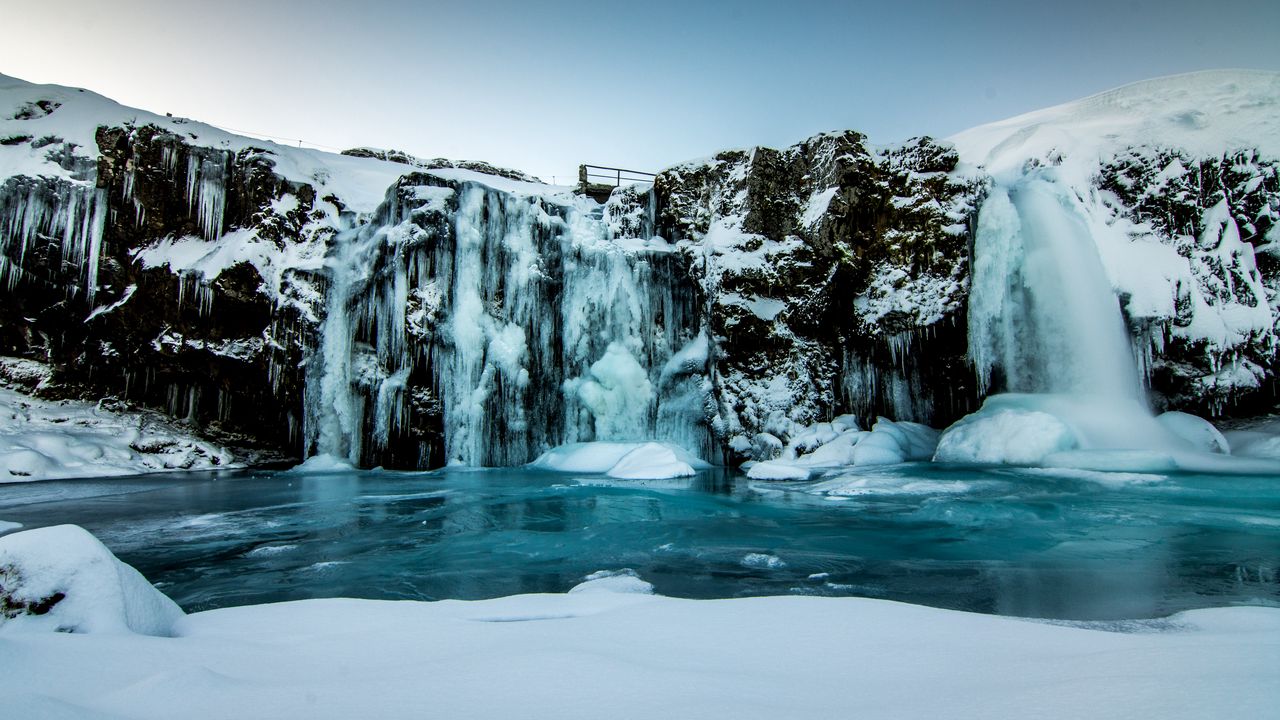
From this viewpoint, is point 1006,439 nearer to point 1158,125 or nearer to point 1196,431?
point 1196,431

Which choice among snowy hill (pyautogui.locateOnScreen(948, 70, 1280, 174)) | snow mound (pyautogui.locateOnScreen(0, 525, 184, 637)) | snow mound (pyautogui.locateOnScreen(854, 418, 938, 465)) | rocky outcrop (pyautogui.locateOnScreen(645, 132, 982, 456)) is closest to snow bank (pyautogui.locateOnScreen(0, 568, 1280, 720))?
snow mound (pyautogui.locateOnScreen(0, 525, 184, 637))

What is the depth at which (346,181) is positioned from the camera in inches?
830

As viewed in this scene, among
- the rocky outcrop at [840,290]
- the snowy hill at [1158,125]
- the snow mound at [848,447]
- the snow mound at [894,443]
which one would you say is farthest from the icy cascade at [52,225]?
the snowy hill at [1158,125]

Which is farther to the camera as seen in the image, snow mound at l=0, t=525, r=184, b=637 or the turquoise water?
the turquoise water

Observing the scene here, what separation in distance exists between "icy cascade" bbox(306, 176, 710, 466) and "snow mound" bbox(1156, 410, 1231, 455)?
10.7m

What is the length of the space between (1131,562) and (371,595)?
21.5 ft

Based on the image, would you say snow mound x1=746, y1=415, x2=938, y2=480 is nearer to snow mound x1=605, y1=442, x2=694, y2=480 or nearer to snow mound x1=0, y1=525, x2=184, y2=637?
snow mound x1=605, y1=442, x2=694, y2=480

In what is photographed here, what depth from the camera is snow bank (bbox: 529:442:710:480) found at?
47.3 feet

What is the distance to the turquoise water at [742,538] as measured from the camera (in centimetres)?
477

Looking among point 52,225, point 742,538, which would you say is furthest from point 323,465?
point 742,538

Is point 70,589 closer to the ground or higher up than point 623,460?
higher up

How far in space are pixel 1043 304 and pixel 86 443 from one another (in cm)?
2457

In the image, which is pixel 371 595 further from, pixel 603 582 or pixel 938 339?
pixel 938 339

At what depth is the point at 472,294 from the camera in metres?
18.0
